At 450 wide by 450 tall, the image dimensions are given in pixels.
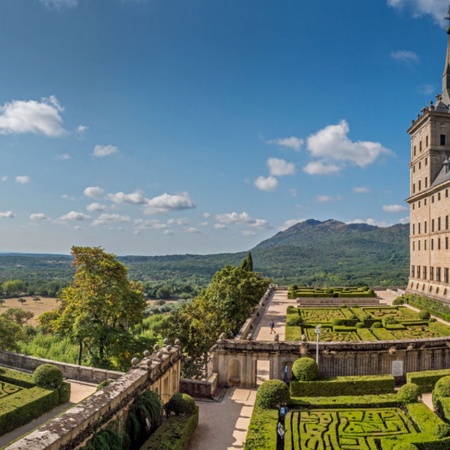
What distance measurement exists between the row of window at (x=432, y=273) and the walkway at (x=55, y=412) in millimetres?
41920

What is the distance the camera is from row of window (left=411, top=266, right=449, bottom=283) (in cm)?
4707

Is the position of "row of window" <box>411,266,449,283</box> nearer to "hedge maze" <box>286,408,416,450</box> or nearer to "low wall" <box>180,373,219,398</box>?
"hedge maze" <box>286,408,416,450</box>

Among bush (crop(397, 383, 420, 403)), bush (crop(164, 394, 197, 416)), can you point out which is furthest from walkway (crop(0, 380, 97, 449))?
bush (crop(397, 383, 420, 403))

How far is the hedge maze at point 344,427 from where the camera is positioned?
1334 cm

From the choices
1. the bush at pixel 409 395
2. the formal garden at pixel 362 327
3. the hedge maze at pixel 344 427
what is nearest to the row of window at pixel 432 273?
the formal garden at pixel 362 327

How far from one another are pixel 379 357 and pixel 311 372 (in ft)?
15.2

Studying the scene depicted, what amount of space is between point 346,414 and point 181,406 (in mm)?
6395

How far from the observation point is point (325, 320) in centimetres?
3581

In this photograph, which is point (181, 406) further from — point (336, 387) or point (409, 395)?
point (409, 395)

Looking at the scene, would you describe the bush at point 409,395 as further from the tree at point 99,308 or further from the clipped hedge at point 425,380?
the tree at point 99,308

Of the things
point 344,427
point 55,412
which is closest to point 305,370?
point 344,427

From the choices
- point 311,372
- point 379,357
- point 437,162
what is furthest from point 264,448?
point 437,162

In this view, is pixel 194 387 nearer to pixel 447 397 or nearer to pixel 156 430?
pixel 156 430

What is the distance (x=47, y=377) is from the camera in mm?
17781
